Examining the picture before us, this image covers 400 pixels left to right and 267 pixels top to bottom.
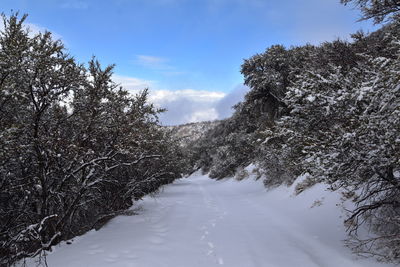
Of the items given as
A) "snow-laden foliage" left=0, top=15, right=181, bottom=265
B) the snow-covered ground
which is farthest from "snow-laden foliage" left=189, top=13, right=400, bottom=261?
"snow-laden foliage" left=0, top=15, right=181, bottom=265

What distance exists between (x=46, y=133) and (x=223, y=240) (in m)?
5.31

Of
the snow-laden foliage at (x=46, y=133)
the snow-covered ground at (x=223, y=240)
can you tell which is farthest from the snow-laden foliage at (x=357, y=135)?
the snow-laden foliage at (x=46, y=133)

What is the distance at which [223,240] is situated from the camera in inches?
A: 321

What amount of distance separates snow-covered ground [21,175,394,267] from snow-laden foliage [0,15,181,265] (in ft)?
3.11

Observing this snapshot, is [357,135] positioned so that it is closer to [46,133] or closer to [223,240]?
[223,240]

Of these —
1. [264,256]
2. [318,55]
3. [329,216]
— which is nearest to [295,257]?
[264,256]

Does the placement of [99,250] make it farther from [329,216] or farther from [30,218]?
[329,216]

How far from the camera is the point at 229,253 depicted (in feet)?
23.0

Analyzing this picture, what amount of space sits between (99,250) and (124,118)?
12.5 feet

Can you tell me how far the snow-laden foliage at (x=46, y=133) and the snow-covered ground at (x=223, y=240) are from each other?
3.11 ft

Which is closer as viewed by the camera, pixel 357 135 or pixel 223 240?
pixel 357 135

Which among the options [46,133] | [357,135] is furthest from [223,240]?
[46,133]

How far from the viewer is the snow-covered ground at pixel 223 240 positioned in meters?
6.48

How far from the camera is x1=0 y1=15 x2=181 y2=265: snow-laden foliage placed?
21.4 feet
